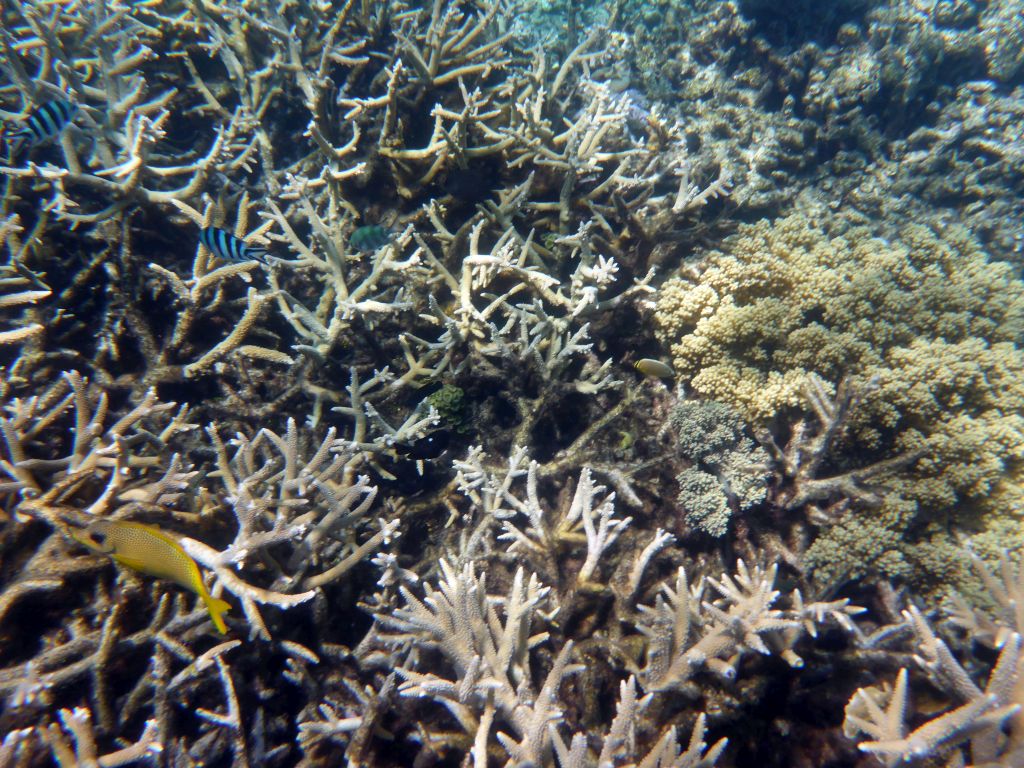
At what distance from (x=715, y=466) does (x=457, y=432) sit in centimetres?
159

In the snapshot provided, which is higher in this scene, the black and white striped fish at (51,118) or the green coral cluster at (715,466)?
the black and white striped fish at (51,118)

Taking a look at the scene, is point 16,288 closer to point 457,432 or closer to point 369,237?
point 369,237

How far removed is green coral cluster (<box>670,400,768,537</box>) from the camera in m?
2.59

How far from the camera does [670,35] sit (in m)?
6.32

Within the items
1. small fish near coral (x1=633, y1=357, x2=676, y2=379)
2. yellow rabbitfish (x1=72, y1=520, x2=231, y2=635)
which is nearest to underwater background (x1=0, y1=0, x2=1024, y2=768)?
yellow rabbitfish (x1=72, y1=520, x2=231, y2=635)

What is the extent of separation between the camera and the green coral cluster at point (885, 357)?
266 cm

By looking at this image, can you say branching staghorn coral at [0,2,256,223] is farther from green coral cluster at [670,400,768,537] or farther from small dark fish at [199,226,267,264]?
green coral cluster at [670,400,768,537]

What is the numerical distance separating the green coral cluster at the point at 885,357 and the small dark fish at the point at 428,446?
1.60 metres

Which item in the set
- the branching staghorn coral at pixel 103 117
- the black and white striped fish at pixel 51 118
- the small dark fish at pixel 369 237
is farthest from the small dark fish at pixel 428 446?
the black and white striped fish at pixel 51 118

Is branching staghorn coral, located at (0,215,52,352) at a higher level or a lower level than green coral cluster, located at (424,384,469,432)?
higher

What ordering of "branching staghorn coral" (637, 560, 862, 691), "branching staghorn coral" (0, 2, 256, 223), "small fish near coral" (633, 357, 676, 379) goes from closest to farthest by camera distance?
1. "branching staghorn coral" (637, 560, 862, 691)
2. "small fish near coral" (633, 357, 676, 379)
3. "branching staghorn coral" (0, 2, 256, 223)

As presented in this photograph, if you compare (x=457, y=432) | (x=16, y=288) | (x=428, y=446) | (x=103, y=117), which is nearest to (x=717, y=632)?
(x=457, y=432)

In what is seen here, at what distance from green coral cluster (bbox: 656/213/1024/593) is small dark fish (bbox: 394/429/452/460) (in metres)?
1.60

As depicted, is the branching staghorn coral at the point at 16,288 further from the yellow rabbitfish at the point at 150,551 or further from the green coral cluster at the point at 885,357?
the green coral cluster at the point at 885,357
